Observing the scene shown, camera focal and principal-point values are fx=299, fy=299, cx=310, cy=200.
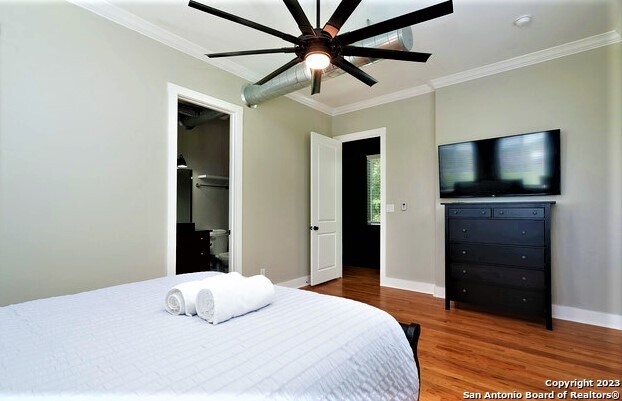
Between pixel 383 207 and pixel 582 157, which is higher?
pixel 582 157

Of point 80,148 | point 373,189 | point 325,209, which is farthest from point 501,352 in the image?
point 373,189

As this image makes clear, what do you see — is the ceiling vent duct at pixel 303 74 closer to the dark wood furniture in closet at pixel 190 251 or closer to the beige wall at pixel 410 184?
the beige wall at pixel 410 184

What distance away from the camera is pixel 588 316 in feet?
9.53

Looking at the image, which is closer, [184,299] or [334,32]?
[184,299]

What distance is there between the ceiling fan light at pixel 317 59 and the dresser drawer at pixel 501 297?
273 centimetres

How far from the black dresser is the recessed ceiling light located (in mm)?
1622

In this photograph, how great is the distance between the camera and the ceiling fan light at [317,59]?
1790 mm

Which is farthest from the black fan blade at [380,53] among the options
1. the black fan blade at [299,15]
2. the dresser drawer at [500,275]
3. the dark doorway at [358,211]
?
the dark doorway at [358,211]

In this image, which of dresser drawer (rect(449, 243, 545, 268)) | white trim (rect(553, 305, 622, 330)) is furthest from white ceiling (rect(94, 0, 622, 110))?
white trim (rect(553, 305, 622, 330))

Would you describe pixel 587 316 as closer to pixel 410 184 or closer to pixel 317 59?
pixel 410 184

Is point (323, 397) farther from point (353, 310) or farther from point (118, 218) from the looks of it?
point (118, 218)

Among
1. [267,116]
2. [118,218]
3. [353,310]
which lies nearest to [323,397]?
[353,310]

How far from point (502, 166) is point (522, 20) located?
1407 millimetres

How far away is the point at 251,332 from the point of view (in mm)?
1115
